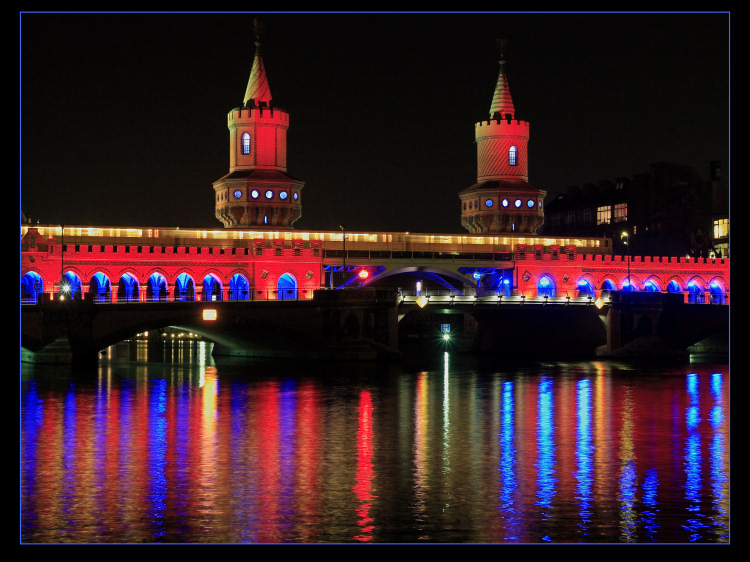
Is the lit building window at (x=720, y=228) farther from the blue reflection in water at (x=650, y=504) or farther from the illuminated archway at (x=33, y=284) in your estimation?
the blue reflection in water at (x=650, y=504)

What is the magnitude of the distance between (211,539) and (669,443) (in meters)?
25.1

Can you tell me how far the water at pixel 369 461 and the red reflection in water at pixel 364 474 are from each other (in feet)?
0.33

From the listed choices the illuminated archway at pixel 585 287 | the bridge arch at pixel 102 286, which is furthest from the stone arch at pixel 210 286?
the illuminated archway at pixel 585 287

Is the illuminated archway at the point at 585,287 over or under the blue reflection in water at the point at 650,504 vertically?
over

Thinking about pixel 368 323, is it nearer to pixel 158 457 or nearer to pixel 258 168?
pixel 258 168

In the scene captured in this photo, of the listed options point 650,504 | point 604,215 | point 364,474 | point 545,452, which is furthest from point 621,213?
point 650,504

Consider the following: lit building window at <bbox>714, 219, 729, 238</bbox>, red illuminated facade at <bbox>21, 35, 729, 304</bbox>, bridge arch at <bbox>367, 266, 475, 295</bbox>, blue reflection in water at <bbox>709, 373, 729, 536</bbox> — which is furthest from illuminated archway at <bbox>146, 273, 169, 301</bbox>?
lit building window at <bbox>714, 219, 729, 238</bbox>

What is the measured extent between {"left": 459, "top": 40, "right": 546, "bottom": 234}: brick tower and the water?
213 ft

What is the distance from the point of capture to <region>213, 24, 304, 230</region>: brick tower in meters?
135

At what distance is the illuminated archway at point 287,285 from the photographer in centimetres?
12125

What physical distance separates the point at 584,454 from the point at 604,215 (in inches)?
5602
